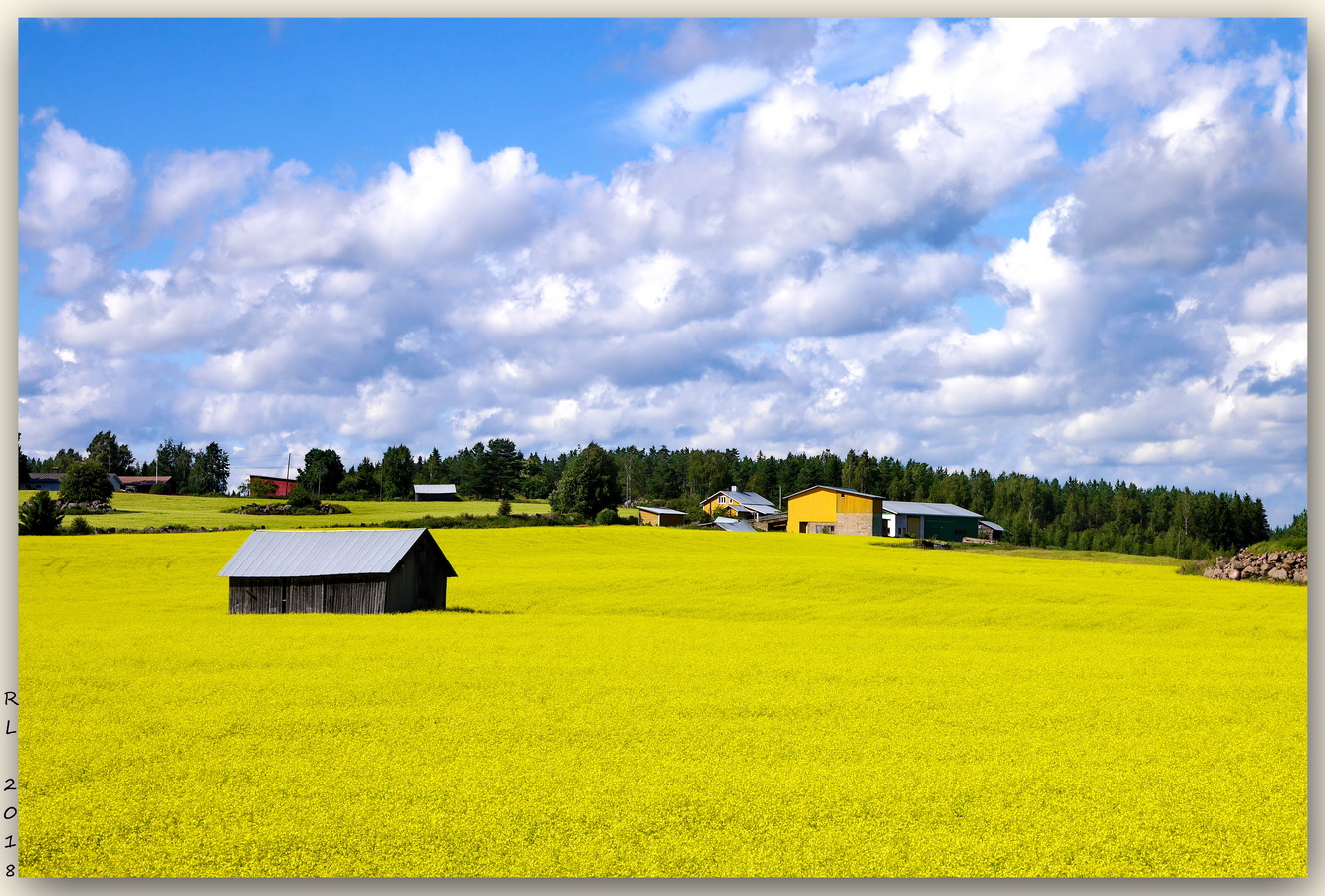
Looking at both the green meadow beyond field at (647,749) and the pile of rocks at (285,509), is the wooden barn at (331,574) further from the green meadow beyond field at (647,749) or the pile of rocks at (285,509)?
the pile of rocks at (285,509)

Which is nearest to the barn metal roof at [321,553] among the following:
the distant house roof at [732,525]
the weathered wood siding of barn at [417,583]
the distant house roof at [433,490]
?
the weathered wood siding of barn at [417,583]

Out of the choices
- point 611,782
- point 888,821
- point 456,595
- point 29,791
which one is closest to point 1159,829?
point 888,821

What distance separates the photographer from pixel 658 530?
74.0 m

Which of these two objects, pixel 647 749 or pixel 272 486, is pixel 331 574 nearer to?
pixel 647 749

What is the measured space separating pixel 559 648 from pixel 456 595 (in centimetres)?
1507

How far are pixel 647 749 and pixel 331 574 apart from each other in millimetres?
20228

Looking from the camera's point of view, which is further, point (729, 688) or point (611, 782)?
point (729, 688)

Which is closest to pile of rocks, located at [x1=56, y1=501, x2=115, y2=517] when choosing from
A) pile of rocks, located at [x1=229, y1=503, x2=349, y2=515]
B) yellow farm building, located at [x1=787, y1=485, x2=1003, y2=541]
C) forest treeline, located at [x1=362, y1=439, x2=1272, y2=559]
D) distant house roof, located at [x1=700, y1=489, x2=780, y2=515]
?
pile of rocks, located at [x1=229, y1=503, x2=349, y2=515]

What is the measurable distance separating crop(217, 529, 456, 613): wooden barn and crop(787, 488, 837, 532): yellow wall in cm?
6727

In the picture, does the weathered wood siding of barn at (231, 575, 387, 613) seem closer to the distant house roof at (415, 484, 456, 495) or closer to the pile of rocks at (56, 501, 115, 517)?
the pile of rocks at (56, 501, 115, 517)

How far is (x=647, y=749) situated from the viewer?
1410 centimetres

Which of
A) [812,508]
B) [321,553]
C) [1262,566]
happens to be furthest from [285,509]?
[1262,566]

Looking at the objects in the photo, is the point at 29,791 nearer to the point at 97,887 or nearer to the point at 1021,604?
the point at 97,887

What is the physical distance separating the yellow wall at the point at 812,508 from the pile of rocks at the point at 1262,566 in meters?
46.4
